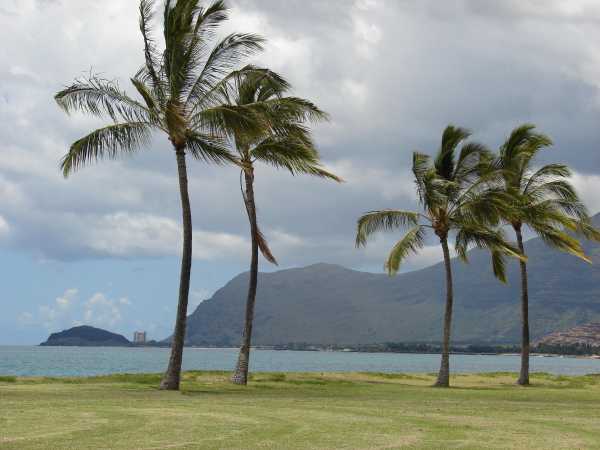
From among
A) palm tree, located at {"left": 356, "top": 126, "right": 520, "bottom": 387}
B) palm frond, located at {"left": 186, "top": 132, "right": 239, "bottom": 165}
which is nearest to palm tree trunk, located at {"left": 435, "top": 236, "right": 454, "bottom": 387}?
palm tree, located at {"left": 356, "top": 126, "right": 520, "bottom": 387}

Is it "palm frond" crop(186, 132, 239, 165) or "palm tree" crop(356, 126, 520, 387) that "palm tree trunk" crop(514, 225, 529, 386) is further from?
"palm frond" crop(186, 132, 239, 165)

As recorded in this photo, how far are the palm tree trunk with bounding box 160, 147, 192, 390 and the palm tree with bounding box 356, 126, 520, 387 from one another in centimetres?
1342

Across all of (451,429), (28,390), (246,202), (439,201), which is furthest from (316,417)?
(439,201)

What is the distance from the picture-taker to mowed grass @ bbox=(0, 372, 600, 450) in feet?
45.1

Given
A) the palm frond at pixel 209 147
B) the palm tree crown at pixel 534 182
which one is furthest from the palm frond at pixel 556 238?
the palm frond at pixel 209 147

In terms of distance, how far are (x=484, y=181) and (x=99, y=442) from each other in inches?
1149

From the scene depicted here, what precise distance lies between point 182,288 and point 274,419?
11.7 m

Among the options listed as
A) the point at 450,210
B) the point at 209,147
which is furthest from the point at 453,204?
the point at 209,147

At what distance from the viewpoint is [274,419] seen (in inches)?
684

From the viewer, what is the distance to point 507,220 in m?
42.1

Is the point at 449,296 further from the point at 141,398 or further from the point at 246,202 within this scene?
the point at 141,398

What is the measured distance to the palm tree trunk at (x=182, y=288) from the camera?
28.0m

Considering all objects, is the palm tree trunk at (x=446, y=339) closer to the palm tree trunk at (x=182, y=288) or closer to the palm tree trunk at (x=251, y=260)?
the palm tree trunk at (x=251, y=260)

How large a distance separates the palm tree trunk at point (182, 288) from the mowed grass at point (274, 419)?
30.4 inches
